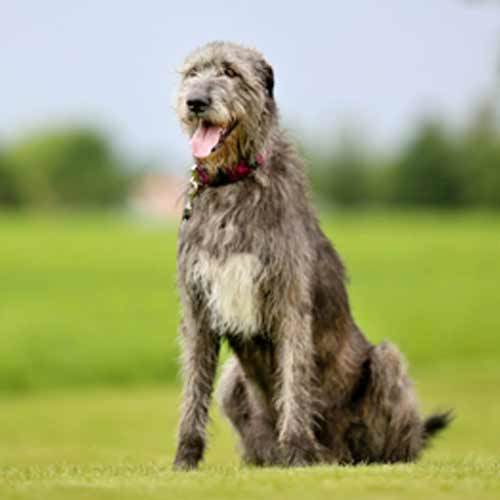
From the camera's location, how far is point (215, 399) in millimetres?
10680

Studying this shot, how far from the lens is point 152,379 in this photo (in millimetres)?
23500

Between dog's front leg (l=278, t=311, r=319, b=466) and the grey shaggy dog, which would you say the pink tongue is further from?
dog's front leg (l=278, t=311, r=319, b=466)

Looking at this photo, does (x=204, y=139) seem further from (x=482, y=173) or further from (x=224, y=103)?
(x=482, y=173)

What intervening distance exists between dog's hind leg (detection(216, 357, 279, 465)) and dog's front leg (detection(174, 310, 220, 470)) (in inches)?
24.0

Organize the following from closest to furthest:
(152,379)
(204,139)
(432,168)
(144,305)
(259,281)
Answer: (204,139) → (259,281) → (152,379) → (144,305) → (432,168)

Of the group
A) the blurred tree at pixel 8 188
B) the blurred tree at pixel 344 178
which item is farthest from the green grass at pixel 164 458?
the blurred tree at pixel 8 188

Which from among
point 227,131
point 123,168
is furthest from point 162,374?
point 123,168

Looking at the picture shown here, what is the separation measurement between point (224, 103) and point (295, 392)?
218 centimetres

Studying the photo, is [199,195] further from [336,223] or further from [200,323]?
[336,223]

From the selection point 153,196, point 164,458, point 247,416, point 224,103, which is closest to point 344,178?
point 153,196

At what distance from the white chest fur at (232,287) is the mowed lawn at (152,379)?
52cm

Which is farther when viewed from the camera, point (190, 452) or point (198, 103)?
point (190, 452)

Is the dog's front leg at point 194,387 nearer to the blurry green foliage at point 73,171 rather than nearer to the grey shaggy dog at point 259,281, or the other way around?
the grey shaggy dog at point 259,281

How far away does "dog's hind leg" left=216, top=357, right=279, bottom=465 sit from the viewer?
33.9 feet
